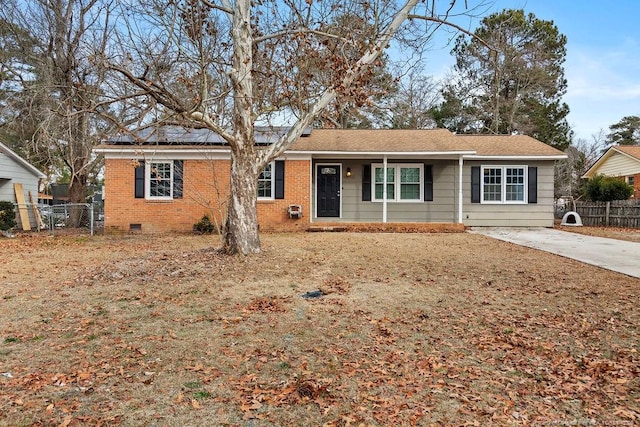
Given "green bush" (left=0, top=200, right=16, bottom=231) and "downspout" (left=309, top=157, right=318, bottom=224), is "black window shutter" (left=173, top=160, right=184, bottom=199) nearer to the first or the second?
"downspout" (left=309, top=157, right=318, bottom=224)

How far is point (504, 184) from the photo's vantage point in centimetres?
1495

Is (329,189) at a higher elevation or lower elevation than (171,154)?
lower

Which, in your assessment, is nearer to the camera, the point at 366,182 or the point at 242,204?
the point at 242,204

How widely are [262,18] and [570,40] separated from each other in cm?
2533

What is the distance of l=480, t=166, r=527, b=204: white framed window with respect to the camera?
14.9m

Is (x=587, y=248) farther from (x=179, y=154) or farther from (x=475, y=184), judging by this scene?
(x=179, y=154)

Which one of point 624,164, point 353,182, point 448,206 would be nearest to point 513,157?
point 448,206

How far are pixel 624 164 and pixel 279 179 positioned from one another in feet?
68.9

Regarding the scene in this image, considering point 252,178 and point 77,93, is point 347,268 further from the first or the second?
point 77,93

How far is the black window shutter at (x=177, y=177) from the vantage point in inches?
543

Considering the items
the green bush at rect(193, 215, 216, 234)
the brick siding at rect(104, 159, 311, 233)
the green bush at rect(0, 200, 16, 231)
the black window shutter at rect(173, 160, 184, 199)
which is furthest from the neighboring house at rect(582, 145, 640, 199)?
the green bush at rect(0, 200, 16, 231)

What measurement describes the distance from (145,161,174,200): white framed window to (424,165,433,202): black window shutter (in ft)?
28.8

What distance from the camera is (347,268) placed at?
705 centimetres

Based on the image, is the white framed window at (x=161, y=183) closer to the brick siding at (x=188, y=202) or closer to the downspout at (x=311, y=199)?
the brick siding at (x=188, y=202)
